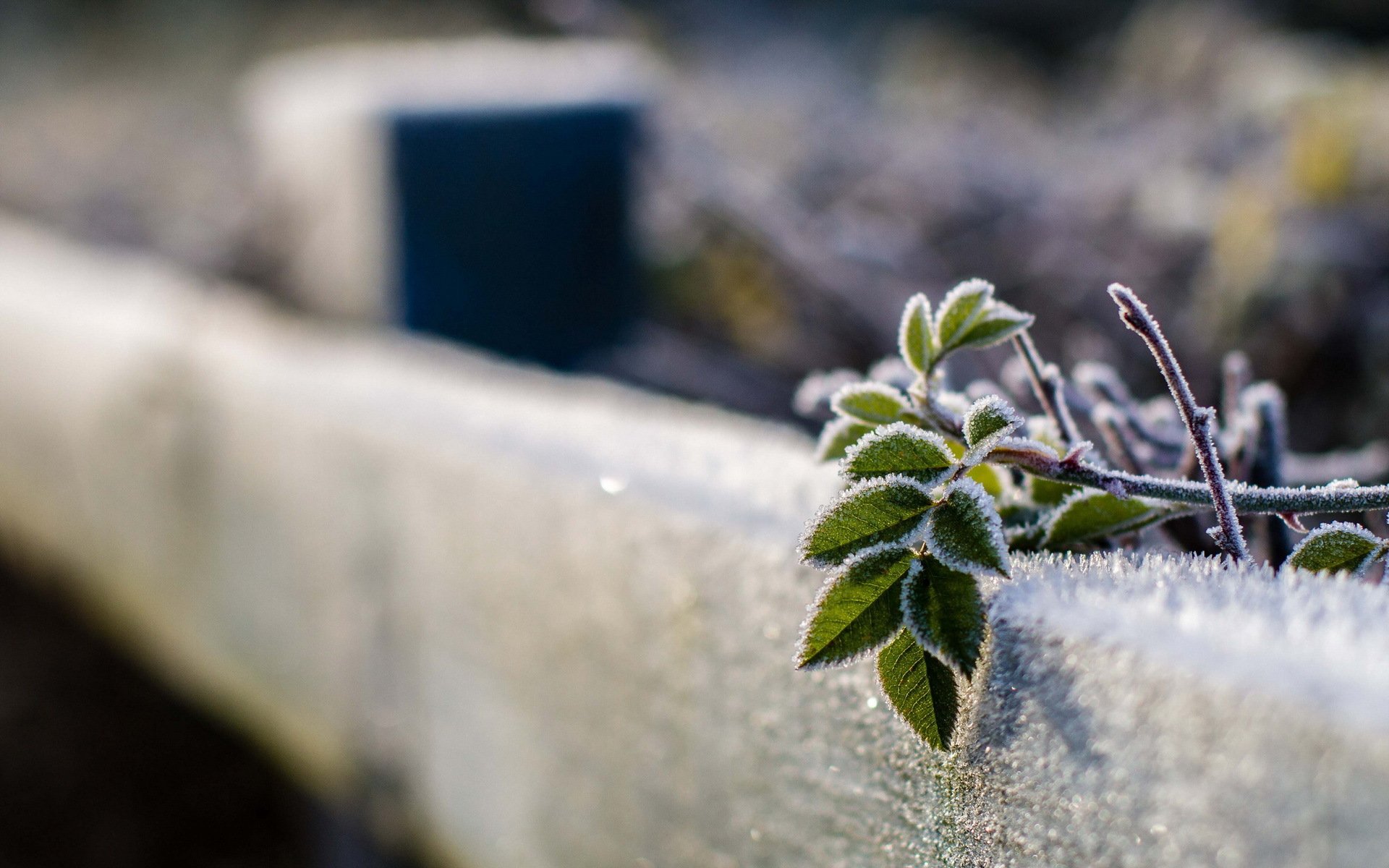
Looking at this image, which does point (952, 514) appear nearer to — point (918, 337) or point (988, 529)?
point (988, 529)

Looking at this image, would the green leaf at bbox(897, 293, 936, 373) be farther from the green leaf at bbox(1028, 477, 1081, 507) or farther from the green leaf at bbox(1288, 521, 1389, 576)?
the green leaf at bbox(1288, 521, 1389, 576)

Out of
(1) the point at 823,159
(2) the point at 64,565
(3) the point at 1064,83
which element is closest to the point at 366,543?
(2) the point at 64,565

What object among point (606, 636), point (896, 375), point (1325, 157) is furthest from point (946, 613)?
point (1325, 157)

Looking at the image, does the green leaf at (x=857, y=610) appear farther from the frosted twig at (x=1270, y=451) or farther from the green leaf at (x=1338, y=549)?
the frosted twig at (x=1270, y=451)

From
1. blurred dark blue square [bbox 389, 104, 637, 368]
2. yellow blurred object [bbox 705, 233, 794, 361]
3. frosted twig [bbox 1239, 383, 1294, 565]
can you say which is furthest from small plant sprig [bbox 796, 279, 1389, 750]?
yellow blurred object [bbox 705, 233, 794, 361]

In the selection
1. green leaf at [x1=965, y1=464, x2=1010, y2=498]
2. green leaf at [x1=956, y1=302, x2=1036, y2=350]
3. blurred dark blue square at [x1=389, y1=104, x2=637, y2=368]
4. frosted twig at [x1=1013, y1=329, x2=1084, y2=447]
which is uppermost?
green leaf at [x1=956, y1=302, x2=1036, y2=350]

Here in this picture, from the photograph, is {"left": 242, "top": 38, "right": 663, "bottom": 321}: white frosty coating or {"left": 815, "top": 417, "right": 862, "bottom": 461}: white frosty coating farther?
{"left": 242, "top": 38, "right": 663, "bottom": 321}: white frosty coating

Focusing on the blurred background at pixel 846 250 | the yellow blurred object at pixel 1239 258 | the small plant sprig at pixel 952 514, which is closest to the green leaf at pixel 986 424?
the small plant sprig at pixel 952 514
